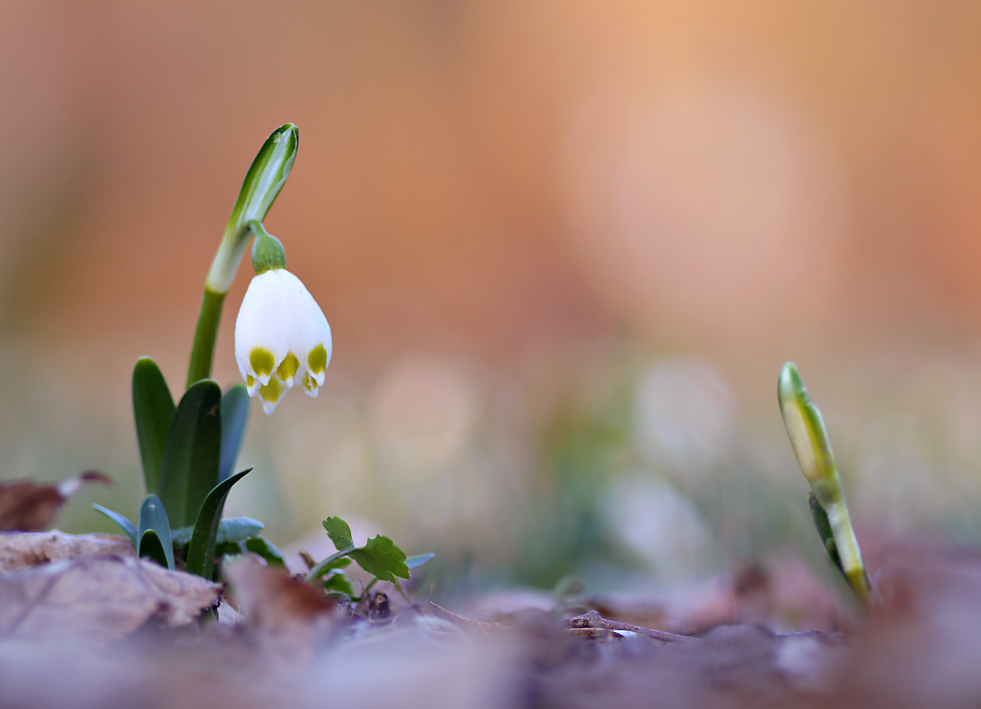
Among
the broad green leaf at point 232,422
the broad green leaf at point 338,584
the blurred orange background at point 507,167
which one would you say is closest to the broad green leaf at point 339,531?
the broad green leaf at point 338,584

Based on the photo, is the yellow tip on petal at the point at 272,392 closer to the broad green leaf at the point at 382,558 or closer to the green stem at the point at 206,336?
the green stem at the point at 206,336

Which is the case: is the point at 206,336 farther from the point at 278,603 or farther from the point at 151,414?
the point at 278,603

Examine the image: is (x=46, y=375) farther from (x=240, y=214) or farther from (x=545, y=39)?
(x=545, y=39)

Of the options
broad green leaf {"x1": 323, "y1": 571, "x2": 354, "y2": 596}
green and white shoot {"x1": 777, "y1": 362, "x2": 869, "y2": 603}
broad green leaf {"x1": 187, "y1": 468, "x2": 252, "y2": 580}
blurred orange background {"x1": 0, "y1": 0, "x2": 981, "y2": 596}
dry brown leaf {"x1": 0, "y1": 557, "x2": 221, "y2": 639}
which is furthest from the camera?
blurred orange background {"x1": 0, "y1": 0, "x2": 981, "y2": 596}

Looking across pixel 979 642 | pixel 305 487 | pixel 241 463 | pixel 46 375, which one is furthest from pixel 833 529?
pixel 46 375

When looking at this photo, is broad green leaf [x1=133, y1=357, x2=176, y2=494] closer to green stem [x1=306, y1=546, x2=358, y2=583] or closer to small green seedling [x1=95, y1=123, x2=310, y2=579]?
small green seedling [x1=95, y1=123, x2=310, y2=579]

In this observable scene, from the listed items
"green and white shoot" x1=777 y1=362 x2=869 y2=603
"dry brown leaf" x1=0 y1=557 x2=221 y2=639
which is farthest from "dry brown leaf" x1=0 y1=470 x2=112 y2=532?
"green and white shoot" x1=777 y1=362 x2=869 y2=603
